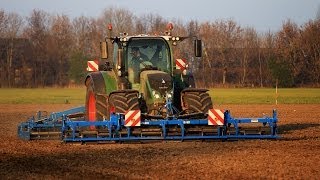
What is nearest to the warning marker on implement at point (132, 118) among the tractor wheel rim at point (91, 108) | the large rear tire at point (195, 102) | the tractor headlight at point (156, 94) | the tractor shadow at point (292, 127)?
the tractor headlight at point (156, 94)

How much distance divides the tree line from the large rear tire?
61553 millimetres

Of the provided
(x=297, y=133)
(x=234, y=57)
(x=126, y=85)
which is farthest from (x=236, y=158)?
(x=234, y=57)

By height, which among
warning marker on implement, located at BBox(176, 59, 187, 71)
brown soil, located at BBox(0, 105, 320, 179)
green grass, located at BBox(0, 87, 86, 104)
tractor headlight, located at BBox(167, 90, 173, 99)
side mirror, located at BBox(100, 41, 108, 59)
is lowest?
green grass, located at BBox(0, 87, 86, 104)

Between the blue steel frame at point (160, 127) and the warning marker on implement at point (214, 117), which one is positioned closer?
the blue steel frame at point (160, 127)

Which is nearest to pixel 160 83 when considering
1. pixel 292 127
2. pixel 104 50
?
pixel 104 50

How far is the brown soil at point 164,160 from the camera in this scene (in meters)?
9.94

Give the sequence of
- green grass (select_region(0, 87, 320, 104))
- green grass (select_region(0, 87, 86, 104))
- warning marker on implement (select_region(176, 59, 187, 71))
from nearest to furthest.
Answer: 1. warning marker on implement (select_region(176, 59, 187, 71))
2. green grass (select_region(0, 87, 320, 104))
3. green grass (select_region(0, 87, 86, 104))

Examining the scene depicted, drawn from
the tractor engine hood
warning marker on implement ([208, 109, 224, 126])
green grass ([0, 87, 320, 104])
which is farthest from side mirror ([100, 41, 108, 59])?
green grass ([0, 87, 320, 104])

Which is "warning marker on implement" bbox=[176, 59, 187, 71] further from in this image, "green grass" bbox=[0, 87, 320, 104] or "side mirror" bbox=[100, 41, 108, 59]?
"green grass" bbox=[0, 87, 320, 104]

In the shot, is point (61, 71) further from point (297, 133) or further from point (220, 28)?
point (297, 133)

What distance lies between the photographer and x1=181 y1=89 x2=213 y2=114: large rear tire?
14586 mm

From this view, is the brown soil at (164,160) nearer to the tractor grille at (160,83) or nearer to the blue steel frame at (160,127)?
the blue steel frame at (160,127)

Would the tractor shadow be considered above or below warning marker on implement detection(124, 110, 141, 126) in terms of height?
below

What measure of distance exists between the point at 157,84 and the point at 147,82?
0.97 ft
